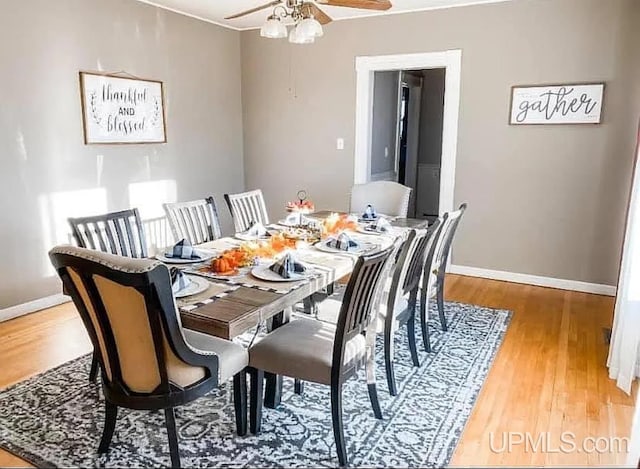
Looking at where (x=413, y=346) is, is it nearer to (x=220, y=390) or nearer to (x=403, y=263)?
(x=403, y=263)

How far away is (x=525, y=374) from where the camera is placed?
293cm

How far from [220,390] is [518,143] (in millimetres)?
3374

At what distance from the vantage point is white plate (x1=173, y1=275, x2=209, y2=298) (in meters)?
2.06

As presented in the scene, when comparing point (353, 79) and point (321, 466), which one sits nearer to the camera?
point (321, 466)

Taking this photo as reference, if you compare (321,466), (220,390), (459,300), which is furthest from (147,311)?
(459,300)

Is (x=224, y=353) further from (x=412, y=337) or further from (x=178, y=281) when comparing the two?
(x=412, y=337)

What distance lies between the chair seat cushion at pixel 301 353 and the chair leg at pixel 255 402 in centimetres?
9

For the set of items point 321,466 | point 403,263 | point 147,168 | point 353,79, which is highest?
point 353,79

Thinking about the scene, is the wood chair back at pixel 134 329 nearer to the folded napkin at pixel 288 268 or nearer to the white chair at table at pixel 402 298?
the folded napkin at pixel 288 268

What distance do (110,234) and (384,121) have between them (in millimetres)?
4176

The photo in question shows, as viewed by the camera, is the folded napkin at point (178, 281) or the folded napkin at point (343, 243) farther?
the folded napkin at point (343, 243)

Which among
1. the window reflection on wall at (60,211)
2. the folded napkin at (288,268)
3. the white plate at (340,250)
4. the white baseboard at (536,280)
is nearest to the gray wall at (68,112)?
the window reflection on wall at (60,211)

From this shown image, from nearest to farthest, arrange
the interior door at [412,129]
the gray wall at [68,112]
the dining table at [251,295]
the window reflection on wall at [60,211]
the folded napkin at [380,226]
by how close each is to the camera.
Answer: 1. the dining table at [251,295]
2. the folded napkin at [380,226]
3. the gray wall at [68,112]
4. the window reflection on wall at [60,211]
5. the interior door at [412,129]

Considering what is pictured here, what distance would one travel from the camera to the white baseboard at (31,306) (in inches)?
147
